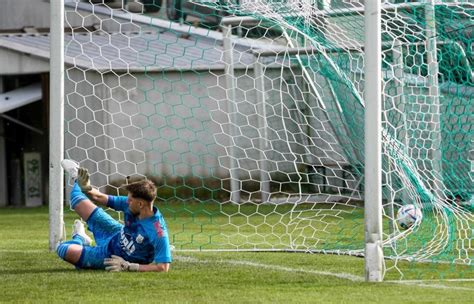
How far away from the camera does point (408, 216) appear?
10.5 m

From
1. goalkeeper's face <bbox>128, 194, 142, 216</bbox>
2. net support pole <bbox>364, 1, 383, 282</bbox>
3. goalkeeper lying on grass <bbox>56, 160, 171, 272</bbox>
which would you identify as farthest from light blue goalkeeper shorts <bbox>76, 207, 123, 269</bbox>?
net support pole <bbox>364, 1, 383, 282</bbox>

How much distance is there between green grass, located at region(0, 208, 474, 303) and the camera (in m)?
7.12

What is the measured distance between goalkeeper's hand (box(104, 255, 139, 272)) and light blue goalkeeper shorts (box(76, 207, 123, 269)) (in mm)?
110

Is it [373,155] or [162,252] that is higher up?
[373,155]

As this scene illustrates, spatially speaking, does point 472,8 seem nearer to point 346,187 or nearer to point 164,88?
point 346,187

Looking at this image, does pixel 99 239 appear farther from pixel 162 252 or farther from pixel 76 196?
pixel 162 252

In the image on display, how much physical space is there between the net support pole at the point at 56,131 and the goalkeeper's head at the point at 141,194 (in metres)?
1.53

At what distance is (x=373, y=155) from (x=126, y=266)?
194 cm


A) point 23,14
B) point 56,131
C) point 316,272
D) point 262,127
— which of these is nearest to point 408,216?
point 316,272

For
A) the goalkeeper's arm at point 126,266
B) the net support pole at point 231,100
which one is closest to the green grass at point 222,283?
the goalkeeper's arm at point 126,266

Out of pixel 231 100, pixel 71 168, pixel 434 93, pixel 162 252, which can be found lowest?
pixel 162 252

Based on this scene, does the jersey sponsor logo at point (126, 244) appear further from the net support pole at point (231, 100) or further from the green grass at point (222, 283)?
the net support pole at point (231, 100)

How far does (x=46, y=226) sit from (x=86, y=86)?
3752 millimetres

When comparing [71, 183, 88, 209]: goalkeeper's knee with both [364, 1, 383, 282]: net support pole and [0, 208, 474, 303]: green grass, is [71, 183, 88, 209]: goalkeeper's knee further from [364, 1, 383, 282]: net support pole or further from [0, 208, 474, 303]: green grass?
[364, 1, 383, 282]: net support pole
